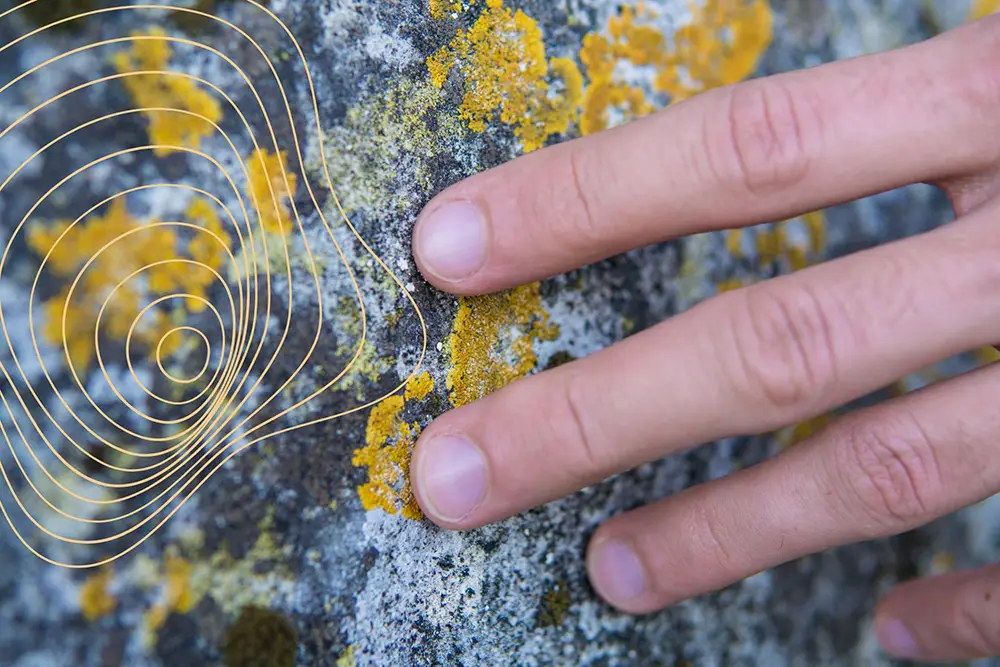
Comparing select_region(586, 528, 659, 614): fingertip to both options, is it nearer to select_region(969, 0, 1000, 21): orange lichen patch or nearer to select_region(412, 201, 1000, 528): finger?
A: select_region(412, 201, 1000, 528): finger

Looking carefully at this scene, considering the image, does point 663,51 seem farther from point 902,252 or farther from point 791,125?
point 902,252

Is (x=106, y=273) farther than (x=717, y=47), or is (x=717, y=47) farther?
(x=717, y=47)

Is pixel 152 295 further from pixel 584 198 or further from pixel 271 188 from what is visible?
pixel 584 198

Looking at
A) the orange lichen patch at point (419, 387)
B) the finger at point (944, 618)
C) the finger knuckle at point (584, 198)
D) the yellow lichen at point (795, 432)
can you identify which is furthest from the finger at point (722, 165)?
the finger at point (944, 618)

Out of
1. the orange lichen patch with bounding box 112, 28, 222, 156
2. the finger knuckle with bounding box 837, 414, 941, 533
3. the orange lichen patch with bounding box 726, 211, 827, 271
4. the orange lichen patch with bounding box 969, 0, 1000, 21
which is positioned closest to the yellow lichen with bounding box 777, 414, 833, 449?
the orange lichen patch with bounding box 726, 211, 827, 271

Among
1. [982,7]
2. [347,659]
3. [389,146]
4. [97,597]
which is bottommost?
[347,659]

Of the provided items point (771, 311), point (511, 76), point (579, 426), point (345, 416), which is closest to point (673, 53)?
point (511, 76)
